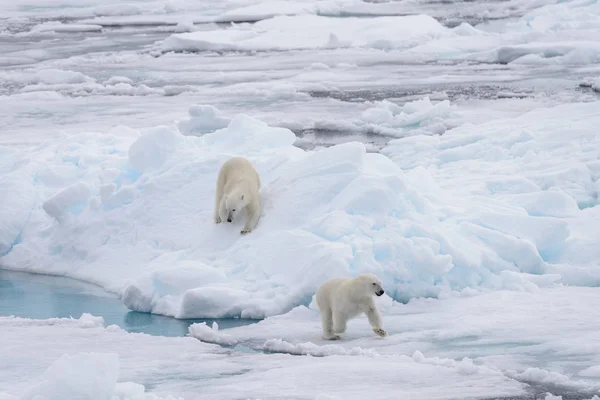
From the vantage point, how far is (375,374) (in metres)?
4.46

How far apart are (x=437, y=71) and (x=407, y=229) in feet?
36.3

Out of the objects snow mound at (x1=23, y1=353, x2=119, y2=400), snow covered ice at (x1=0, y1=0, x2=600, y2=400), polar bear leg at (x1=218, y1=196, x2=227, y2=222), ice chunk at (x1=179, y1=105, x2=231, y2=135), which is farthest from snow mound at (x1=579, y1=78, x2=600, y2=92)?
snow mound at (x1=23, y1=353, x2=119, y2=400)

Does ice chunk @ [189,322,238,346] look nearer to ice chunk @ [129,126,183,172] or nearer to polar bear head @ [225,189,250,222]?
polar bear head @ [225,189,250,222]

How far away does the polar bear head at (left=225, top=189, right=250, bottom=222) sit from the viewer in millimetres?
6535

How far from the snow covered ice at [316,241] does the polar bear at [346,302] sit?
96 mm

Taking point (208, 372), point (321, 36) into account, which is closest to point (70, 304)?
point (208, 372)

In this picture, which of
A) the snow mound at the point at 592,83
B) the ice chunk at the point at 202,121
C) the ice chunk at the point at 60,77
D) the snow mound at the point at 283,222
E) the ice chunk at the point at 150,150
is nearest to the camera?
the snow mound at the point at 283,222

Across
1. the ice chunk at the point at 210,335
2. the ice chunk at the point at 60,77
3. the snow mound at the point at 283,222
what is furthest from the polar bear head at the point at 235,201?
the ice chunk at the point at 60,77

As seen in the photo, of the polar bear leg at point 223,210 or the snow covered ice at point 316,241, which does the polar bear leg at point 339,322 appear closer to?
the snow covered ice at point 316,241

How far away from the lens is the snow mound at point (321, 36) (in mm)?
20594

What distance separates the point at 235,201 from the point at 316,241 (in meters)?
0.70

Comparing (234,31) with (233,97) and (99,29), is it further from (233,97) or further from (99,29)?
(233,97)

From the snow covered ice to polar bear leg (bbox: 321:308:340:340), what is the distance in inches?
2.7

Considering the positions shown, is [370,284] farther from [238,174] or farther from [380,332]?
[238,174]
